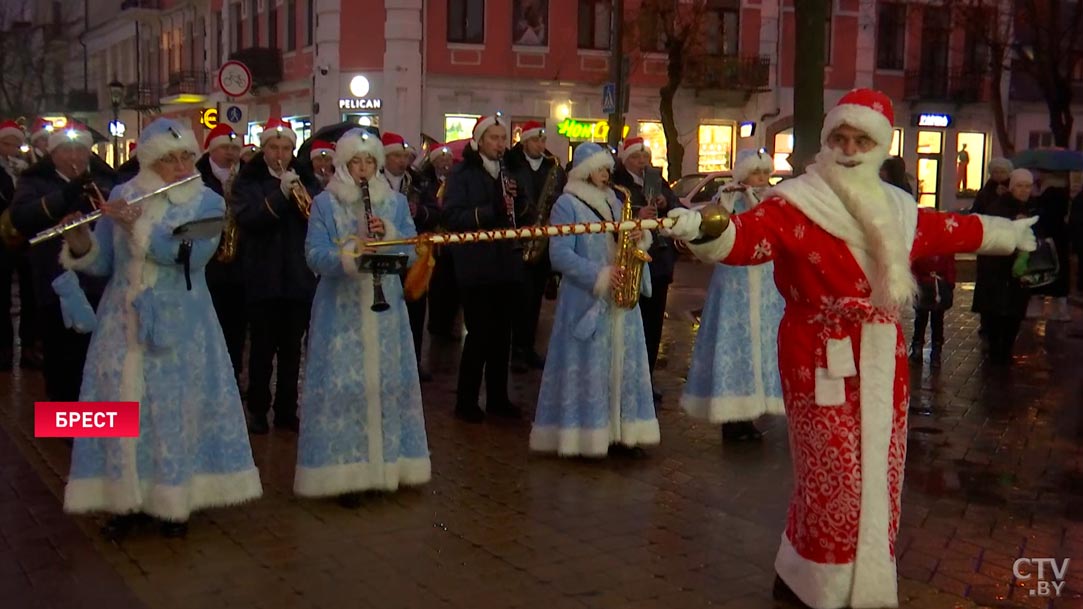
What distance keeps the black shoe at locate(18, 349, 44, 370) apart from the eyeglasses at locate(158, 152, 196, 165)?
5467mm

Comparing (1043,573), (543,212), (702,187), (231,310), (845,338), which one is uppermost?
(702,187)

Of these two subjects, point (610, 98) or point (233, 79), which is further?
point (610, 98)

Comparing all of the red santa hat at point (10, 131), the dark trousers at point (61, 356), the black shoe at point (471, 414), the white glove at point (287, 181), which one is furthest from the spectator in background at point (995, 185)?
the red santa hat at point (10, 131)

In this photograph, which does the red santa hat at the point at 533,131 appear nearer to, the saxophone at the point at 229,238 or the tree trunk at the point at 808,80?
the saxophone at the point at 229,238

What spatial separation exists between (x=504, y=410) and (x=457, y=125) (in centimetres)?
2198

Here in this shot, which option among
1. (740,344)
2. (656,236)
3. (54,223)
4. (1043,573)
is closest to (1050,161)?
(656,236)

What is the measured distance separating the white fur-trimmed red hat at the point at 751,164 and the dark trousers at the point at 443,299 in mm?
Result: 5005

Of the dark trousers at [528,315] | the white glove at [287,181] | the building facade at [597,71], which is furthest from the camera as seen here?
the building facade at [597,71]

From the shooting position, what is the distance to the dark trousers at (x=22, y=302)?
10.4 m

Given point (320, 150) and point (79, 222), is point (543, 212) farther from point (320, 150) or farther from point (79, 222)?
point (79, 222)

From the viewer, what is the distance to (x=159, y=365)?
5492mm

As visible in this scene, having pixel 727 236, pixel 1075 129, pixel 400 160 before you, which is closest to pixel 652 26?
pixel 1075 129

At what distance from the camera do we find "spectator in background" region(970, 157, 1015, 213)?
38.2ft

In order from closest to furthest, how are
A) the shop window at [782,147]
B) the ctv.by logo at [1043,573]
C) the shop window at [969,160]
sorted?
1. the ctv.by logo at [1043,573]
2. the shop window at [782,147]
3. the shop window at [969,160]
